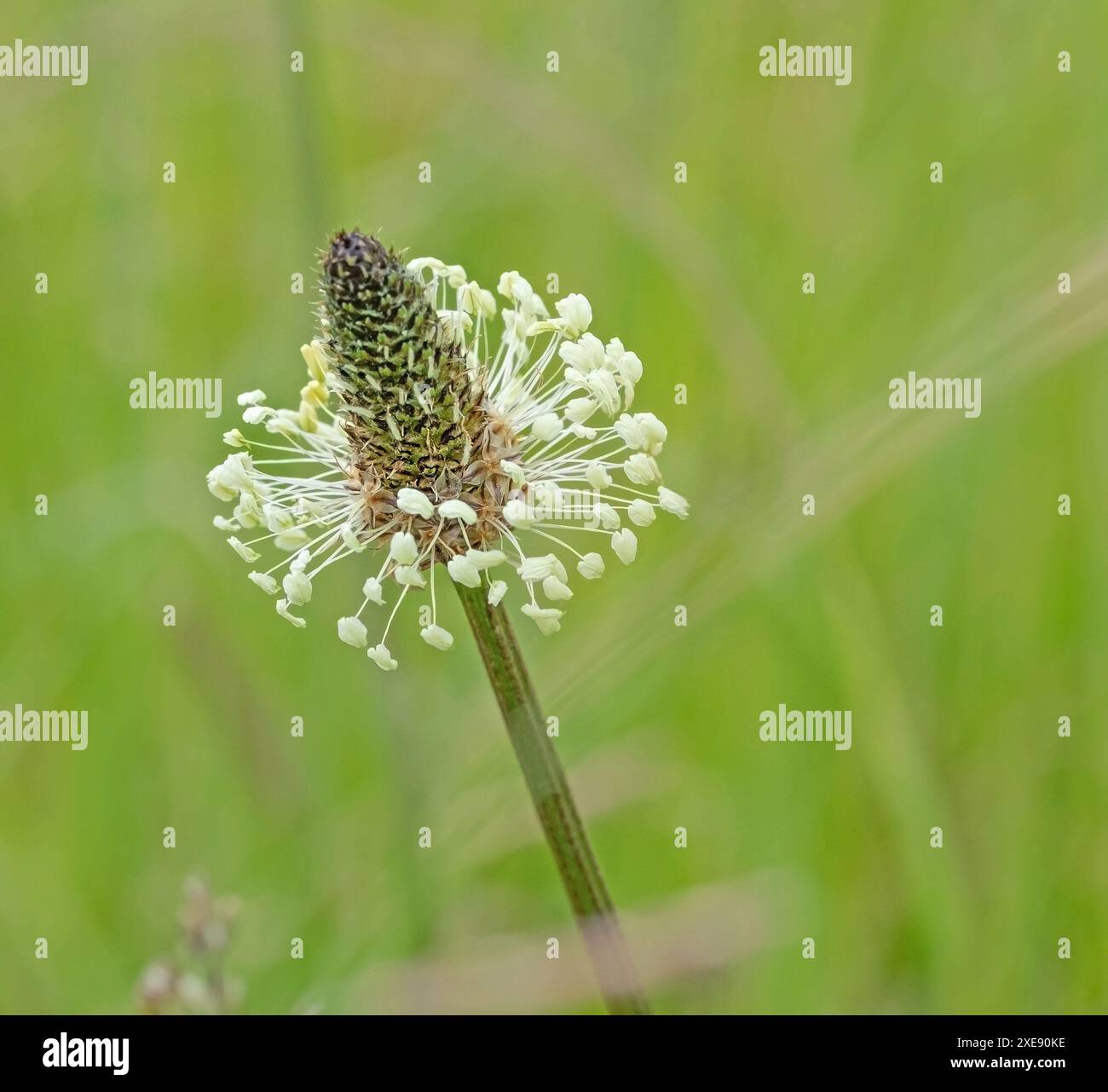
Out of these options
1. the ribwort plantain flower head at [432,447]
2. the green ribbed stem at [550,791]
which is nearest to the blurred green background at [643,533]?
the ribwort plantain flower head at [432,447]

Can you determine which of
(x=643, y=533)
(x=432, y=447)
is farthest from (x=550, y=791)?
(x=643, y=533)

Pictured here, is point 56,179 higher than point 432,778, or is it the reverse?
point 56,179

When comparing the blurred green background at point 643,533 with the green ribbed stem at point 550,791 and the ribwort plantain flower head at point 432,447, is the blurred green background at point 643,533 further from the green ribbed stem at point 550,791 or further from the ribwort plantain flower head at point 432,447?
the green ribbed stem at point 550,791

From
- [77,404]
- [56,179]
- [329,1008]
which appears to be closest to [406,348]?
[329,1008]

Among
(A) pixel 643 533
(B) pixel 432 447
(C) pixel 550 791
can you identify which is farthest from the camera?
Result: (A) pixel 643 533

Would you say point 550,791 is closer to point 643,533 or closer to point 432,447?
point 432,447

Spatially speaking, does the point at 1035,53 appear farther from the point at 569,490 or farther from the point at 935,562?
the point at 569,490
